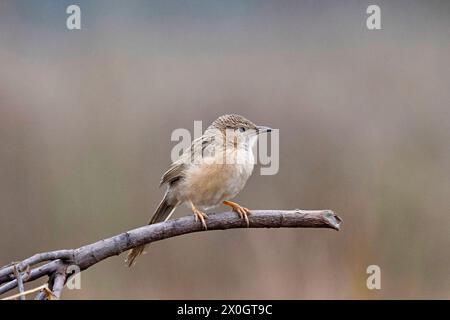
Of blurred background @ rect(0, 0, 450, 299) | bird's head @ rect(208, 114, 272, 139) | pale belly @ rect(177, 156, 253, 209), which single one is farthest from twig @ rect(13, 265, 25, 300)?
blurred background @ rect(0, 0, 450, 299)

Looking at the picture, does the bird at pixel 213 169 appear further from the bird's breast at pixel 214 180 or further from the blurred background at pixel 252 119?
the blurred background at pixel 252 119

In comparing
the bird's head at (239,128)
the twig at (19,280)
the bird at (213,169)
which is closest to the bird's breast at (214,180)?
the bird at (213,169)

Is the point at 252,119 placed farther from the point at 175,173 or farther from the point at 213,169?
the point at 213,169

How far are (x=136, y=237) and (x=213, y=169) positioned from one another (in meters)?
1.12

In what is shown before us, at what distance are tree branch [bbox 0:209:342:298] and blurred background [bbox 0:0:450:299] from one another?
2.49m

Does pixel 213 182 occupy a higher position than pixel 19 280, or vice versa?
pixel 213 182

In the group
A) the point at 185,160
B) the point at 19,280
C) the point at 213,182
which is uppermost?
the point at 185,160

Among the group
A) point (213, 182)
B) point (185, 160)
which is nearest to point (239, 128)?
point (185, 160)

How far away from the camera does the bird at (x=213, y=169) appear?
3.84 meters

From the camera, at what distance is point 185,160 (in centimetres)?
406

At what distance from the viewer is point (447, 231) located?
569cm

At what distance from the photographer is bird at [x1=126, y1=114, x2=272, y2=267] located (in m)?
3.84

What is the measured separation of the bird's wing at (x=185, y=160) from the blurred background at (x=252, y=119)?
1.82 m
